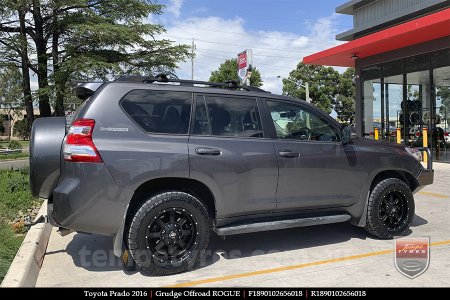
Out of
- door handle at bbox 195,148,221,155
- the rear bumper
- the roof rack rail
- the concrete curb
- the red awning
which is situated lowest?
the concrete curb

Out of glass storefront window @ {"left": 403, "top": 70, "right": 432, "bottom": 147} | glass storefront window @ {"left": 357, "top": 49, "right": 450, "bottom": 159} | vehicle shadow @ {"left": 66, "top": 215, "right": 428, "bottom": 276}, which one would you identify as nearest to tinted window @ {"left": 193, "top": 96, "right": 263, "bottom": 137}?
vehicle shadow @ {"left": 66, "top": 215, "right": 428, "bottom": 276}

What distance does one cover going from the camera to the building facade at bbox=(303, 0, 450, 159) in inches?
553

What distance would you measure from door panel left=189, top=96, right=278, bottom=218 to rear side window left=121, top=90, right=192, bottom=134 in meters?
0.13

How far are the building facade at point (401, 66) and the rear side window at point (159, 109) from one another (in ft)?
33.6

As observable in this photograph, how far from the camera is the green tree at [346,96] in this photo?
165ft

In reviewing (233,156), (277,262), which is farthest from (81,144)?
(277,262)

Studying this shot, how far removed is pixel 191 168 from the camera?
4.23 m

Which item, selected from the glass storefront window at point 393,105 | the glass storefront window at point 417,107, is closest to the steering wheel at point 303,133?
the glass storefront window at point 417,107

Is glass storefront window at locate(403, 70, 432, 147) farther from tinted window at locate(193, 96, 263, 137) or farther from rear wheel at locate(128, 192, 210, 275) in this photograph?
rear wheel at locate(128, 192, 210, 275)

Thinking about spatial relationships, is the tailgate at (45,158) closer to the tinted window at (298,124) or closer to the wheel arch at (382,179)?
the tinted window at (298,124)

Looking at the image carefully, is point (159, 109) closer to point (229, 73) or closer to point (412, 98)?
point (412, 98)

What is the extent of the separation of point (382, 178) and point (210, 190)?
2484mm

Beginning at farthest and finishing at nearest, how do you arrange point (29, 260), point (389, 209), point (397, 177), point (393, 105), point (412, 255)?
1. point (393, 105)
2. point (397, 177)
3. point (389, 209)
4. point (412, 255)
5. point (29, 260)

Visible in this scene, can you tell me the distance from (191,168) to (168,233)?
68 centimetres
